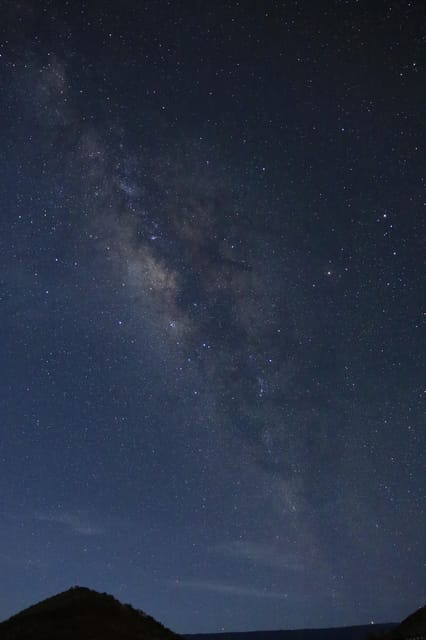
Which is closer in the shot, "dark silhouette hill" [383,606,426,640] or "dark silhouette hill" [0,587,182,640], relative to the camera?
"dark silhouette hill" [0,587,182,640]

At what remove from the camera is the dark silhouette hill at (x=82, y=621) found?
94.5 ft

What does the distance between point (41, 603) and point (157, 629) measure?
306 inches

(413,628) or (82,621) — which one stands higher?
(82,621)

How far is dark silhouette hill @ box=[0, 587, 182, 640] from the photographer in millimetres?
28812

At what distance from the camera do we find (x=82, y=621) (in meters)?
30.2

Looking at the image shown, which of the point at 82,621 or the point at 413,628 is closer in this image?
the point at 82,621

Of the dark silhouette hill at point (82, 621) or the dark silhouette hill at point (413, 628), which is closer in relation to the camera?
the dark silhouette hill at point (82, 621)

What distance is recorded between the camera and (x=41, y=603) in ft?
116

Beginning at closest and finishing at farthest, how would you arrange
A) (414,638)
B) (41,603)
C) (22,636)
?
(22,636), (414,638), (41,603)

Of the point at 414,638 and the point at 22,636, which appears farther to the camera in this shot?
the point at 414,638

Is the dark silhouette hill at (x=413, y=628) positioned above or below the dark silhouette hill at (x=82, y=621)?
below

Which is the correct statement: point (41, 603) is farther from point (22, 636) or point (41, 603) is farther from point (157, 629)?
point (157, 629)

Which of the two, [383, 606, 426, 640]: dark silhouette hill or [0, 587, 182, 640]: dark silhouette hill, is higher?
[0, 587, 182, 640]: dark silhouette hill

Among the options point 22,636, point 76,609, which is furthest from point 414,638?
point 22,636
